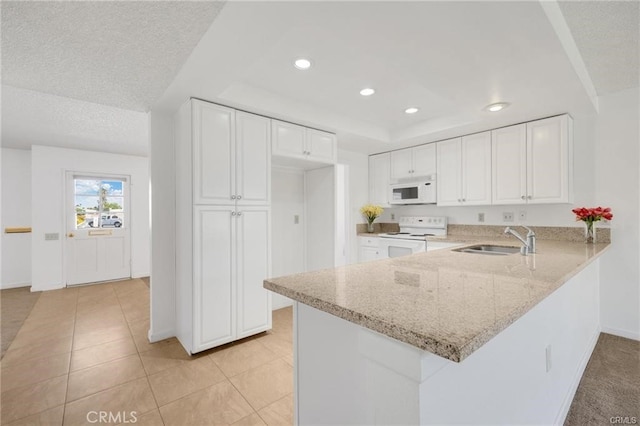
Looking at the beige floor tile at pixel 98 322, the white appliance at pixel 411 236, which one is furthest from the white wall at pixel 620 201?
the beige floor tile at pixel 98 322

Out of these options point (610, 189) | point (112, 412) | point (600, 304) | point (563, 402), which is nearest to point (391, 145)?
point (610, 189)

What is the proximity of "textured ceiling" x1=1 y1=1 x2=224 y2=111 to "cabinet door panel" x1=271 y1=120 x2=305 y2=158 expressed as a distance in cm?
104

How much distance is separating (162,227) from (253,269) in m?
0.98

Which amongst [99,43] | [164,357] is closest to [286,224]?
[164,357]

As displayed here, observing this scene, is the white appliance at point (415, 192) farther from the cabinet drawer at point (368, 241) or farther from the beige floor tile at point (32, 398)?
the beige floor tile at point (32, 398)

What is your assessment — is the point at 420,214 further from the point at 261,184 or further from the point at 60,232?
the point at 60,232

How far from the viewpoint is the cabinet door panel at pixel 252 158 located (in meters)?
2.67

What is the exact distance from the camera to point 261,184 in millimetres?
2814

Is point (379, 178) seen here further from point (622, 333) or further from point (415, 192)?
point (622, 333)

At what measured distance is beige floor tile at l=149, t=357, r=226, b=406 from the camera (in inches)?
76.3

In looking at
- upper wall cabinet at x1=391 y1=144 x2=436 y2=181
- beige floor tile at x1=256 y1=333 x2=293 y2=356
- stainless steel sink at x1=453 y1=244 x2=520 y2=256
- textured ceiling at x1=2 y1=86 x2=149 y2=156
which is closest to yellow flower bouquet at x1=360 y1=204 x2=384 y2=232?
upper wall cabinet at x1=391 y1=144 x2=436 y2=181

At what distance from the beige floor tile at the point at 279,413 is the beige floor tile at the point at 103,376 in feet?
3.56

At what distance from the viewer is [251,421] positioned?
66.7 inches

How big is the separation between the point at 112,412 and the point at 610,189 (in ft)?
14.6
